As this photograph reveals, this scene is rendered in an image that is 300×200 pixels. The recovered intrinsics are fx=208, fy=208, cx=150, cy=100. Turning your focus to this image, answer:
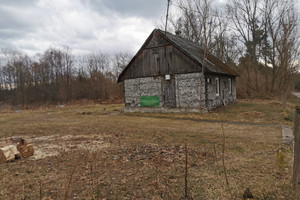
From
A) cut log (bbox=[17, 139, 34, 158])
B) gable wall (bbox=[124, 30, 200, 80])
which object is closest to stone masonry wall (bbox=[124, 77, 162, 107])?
gable wall (bbox=[124, 30, 200, 80])

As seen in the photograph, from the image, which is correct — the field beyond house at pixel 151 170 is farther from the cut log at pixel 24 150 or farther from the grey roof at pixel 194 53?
the grey roof at pixel 194 53

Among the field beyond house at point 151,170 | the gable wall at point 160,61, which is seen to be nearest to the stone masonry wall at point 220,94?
the gable wall at point 160,61

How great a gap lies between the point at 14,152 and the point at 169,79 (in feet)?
44.5

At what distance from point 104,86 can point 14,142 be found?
35.3m

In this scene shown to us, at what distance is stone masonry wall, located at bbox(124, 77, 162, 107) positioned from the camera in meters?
19.1

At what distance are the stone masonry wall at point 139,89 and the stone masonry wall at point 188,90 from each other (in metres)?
1.88

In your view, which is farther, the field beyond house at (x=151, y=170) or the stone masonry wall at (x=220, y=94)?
the stone masonry wall at (x=220, y=94)

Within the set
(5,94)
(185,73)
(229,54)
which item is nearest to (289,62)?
(229,54)

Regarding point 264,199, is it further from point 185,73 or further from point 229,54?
point 229,54

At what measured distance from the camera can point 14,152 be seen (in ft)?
22.1

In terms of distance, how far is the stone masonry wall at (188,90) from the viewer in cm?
1706

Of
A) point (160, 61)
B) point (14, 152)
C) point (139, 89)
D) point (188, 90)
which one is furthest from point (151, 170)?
point (139, 89)

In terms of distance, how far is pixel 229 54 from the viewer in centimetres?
3912

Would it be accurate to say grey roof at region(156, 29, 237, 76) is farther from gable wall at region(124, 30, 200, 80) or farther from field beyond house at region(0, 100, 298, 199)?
field beyond house at region(0, 100, 298, 199)
